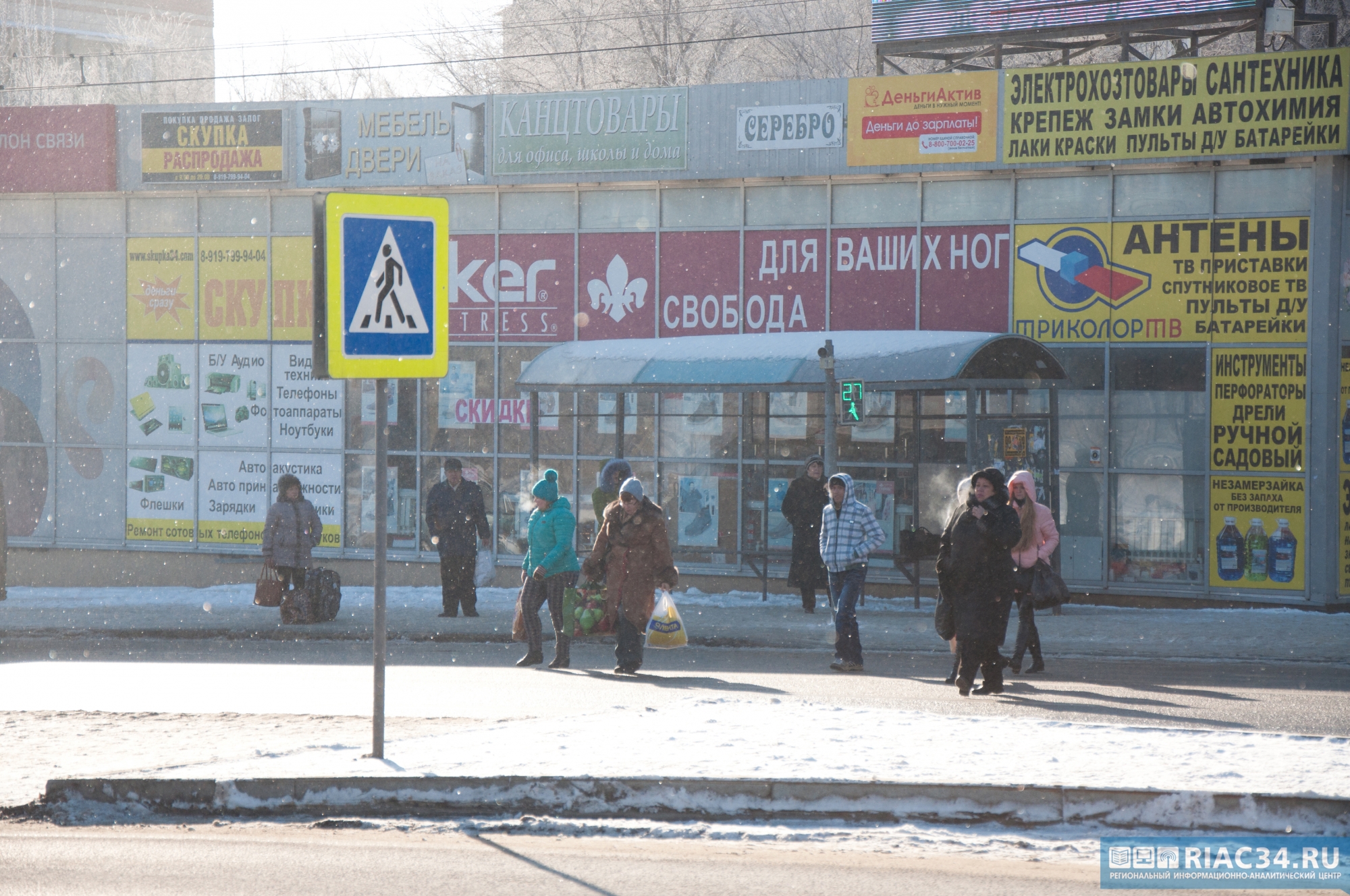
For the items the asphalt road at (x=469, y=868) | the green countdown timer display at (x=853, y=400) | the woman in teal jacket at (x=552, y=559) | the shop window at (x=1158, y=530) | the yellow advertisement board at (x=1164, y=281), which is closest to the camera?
the asphalt road at (x=469, y=868)

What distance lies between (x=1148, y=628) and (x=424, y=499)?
10266mm

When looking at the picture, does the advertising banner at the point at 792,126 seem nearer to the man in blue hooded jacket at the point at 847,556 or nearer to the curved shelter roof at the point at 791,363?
the curved shelter roof at the point at 791,363

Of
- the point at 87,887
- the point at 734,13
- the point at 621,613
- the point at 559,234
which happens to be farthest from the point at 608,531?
the point at 734,13

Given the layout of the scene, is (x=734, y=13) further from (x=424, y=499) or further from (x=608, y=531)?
(x=608, y=531)

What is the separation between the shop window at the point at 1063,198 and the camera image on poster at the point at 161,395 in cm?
1213

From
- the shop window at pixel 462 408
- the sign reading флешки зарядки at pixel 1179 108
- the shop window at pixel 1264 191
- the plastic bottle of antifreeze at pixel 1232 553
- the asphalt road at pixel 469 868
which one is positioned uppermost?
the sign reading флешки зарядки at pixel 1179 108

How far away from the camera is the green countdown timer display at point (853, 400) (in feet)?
51.1

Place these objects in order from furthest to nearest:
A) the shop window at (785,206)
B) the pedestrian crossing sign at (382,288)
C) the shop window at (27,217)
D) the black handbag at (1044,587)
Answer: the shop window at (27,217) < the shop window at (785,206) < the black handbag at (1044,587) < the pedestrian crossing sign at (382,288)

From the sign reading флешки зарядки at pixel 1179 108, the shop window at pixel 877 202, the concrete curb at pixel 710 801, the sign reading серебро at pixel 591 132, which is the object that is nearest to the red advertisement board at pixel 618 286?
the sign reading серебро at pixel 591 132

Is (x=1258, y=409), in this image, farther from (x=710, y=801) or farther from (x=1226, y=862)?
(x=710, y=801)

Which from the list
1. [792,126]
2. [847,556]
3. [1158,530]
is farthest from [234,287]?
[1158,530]

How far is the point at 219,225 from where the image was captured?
21.1 meters

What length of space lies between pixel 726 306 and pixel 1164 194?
5698 mm

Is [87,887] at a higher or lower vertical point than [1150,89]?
lower
